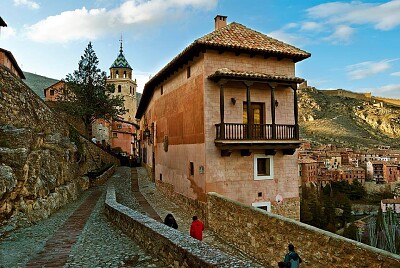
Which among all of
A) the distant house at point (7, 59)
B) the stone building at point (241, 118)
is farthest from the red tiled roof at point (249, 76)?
the distant house at point (7, 59)

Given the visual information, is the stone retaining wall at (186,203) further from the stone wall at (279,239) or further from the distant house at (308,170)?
the distant house at (308,170)

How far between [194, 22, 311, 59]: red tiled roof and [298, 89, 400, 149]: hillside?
95.6m

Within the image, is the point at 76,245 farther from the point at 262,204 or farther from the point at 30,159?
the point at 262,204

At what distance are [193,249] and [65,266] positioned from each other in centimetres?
282

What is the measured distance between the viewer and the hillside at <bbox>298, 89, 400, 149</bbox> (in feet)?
353

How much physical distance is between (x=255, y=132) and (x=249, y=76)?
2492 mm

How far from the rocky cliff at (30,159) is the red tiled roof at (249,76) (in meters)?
7.57

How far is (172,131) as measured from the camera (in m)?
17.5

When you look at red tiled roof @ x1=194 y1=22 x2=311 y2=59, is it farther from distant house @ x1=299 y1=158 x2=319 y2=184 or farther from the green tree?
distant house @ x1=299 y1=158 x2=319 y2=184

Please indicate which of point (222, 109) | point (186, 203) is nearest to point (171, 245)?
→ point (222, 109)

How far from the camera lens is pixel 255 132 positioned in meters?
13.2

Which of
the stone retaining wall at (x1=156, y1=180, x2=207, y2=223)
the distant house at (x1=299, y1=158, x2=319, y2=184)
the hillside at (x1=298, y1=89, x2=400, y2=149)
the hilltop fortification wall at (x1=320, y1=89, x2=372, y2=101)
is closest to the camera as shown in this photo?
the stone retaining wall at (x1=156, y1=180, x2=207, y2=223)

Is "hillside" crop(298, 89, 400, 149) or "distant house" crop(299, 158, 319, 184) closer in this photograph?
"distant house" crop(299, 158, 319, 184)

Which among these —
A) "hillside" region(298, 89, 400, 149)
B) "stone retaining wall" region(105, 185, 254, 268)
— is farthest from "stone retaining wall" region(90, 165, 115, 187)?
"hillside" region(298, 89, 400, 149)
